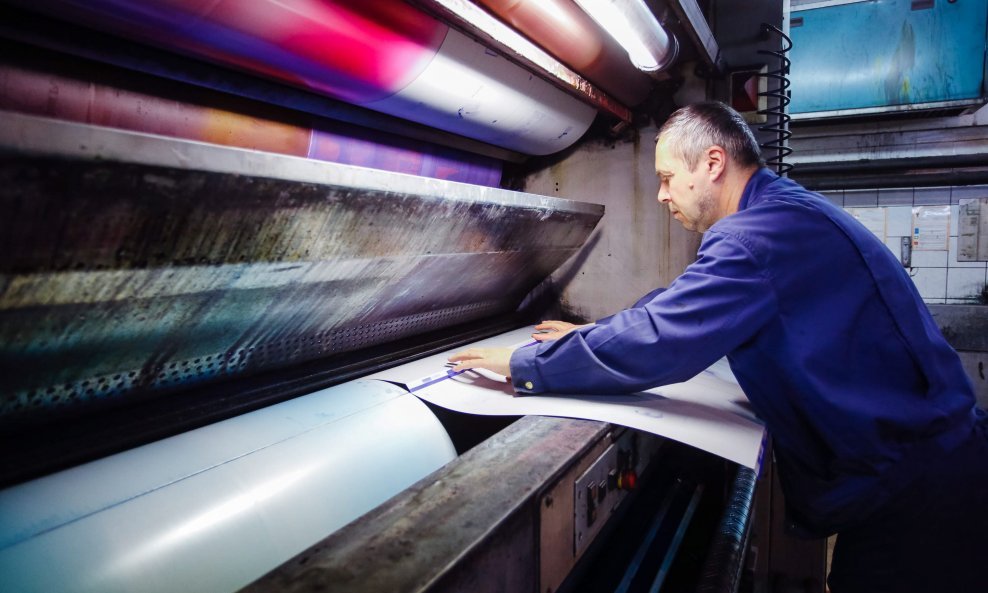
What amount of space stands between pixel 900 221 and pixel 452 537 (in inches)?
218

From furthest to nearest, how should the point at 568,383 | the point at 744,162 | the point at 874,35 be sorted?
the point at 874,35 < the point at 744,162 < the point at 568,383

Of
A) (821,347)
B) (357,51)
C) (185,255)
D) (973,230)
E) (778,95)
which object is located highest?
(778,95)

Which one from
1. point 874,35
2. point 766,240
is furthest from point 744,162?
point 874,35

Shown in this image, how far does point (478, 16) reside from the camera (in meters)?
1.17

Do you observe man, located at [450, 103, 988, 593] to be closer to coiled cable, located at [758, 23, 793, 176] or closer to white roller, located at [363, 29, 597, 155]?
white roller, located at [363, 29, 597, 155]

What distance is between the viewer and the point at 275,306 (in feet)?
3.67

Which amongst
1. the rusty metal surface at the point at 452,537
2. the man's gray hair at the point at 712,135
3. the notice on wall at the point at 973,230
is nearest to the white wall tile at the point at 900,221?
the notice on wall at the point at 973,230

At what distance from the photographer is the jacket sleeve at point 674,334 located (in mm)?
1061

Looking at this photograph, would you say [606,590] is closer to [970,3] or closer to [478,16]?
[478,16]

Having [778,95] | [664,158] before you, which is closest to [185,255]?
[664,158]

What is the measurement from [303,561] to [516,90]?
4.70 feet

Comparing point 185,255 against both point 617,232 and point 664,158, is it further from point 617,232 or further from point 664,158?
point 617,232

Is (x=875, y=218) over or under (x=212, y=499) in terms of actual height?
over

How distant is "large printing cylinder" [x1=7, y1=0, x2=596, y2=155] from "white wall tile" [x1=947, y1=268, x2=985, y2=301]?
4.80m
